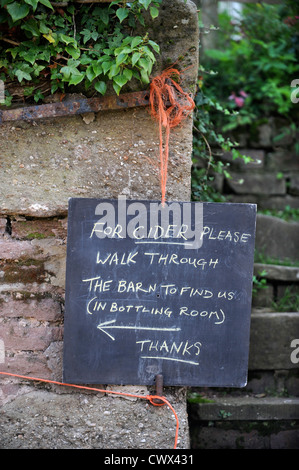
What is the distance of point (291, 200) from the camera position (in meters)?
3.47

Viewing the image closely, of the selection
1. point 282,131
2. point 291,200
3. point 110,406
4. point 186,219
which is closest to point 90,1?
point 186,219

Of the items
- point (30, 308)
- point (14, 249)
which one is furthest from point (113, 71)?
point (30, 308)

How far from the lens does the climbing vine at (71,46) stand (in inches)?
64.2

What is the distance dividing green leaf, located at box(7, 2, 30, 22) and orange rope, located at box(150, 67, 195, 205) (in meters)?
0.54

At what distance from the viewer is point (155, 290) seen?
5.80 ft

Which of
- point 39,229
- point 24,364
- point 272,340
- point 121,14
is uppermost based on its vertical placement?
point 121,14

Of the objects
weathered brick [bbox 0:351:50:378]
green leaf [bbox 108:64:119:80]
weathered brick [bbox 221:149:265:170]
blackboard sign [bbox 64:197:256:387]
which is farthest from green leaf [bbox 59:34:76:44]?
weathered brick [bbox 221:149:265:170]

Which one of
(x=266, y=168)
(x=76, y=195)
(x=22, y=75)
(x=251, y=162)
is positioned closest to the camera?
→ (x=22, y=75)

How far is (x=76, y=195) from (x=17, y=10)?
732mm

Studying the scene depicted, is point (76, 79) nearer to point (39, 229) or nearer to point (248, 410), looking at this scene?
point (39, 229)

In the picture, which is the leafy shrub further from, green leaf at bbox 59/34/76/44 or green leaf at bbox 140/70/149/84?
green leaf at bbox 59/34/76/44

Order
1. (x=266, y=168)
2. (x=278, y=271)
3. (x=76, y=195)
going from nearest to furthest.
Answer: (x=76, y=195)
(x=278, y=271)
(x=266, y=168)

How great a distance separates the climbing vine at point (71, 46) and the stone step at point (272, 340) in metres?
1.49

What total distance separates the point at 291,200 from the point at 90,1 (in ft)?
7.67
